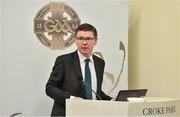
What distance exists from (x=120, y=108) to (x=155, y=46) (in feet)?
5.97

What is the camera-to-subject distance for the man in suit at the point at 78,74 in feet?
7.30

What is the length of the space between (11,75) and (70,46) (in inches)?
22.5

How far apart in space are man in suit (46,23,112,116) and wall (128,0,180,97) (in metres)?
0.97

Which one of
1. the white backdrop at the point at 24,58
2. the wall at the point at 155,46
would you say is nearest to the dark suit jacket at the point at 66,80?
the white backdrop at the point at 24,58

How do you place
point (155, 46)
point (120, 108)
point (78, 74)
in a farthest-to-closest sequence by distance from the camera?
point (155, 46) < point (78, 74) < point (120, 108)

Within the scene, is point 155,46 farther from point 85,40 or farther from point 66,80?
point 66,80

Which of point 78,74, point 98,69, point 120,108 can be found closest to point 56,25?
point 98,69

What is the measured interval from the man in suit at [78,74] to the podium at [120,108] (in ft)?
1.54

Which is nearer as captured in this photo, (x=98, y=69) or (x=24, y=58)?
(x=98, y=69)

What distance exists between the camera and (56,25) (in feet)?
9.39

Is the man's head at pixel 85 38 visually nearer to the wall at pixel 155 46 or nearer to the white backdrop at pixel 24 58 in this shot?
the white backdrop at pixel 24 58

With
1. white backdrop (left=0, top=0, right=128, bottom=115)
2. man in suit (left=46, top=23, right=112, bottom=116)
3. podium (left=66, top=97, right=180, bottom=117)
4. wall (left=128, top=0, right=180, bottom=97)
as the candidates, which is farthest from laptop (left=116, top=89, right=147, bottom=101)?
wall (left=128, top=0, right=180, bottom=97)

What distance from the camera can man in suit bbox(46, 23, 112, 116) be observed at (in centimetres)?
223

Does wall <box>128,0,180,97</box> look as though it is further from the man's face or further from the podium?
the podium
